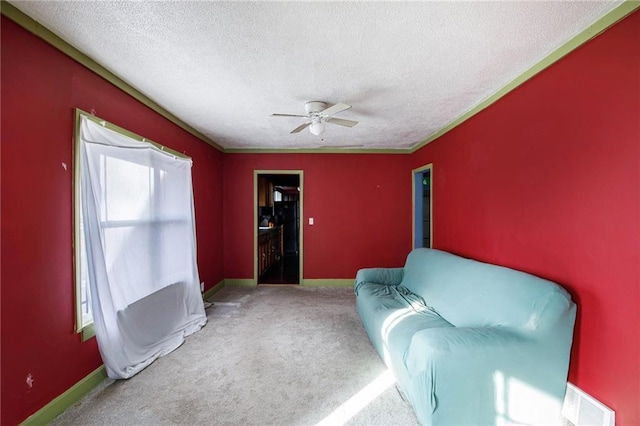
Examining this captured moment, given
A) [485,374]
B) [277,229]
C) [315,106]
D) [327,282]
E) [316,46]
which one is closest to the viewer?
[485,374]

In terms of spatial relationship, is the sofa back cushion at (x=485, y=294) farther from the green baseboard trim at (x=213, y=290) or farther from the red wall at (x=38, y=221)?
the green baseboard trim at (x=213, y=290)

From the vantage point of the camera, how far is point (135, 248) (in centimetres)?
224

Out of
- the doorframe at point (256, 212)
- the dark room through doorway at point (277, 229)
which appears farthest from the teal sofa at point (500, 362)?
the dark room through doorway at point (277, 229)

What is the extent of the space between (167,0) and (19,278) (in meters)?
1.76

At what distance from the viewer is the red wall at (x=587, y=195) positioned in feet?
4.42

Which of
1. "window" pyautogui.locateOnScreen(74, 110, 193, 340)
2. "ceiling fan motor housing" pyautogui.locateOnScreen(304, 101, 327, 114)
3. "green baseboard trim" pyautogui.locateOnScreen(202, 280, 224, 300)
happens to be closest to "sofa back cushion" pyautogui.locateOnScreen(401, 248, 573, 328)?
"ceiling fan motor housing" pyautogui.locateOnScreen(304, 101, 327, 114)

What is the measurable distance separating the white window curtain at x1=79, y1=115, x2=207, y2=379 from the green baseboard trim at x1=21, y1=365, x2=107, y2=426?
12 centimetres

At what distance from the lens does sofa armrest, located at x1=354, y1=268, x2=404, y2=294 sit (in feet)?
10.6

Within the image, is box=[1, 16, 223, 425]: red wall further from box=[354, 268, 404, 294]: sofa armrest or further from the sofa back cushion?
the sofa back cushion

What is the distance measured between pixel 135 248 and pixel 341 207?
3.19 m

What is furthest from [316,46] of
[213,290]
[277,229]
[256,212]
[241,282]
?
[277,229]

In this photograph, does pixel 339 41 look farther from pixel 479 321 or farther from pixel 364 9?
pixel 479 321

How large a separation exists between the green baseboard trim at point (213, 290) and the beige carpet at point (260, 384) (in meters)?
0.81

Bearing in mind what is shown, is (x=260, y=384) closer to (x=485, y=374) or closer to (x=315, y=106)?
(x=485, y=374)
